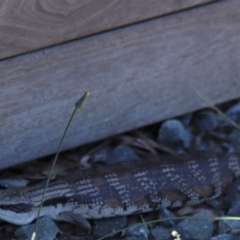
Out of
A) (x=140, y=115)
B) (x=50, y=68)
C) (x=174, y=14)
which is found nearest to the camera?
(x=50, y=68)

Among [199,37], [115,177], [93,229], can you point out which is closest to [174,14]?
[199,37]

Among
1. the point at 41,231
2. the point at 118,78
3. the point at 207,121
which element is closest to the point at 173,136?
the point at 207,121

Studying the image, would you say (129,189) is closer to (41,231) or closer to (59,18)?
(41,231)

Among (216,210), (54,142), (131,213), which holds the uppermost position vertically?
(54,142)

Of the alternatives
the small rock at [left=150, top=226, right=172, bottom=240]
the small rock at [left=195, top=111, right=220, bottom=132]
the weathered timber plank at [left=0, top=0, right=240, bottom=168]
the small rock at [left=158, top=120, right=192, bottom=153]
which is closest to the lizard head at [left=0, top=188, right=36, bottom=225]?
the weathered timber plank at [left=0, top=0, right=240, bottom=168]

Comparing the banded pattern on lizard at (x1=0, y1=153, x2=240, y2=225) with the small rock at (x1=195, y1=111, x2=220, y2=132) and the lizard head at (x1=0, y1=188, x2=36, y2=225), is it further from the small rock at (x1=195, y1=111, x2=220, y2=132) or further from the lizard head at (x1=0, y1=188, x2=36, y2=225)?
the small rock at (x1=195, y1=111, x2=220, y2=132)

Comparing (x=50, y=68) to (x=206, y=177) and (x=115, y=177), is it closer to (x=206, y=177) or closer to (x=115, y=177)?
Answer: (x=115, y=177)

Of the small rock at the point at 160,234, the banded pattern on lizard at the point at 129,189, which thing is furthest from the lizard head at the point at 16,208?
the small rock at the point at 160,234
